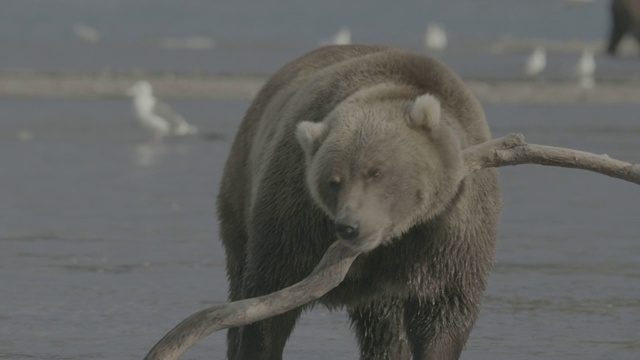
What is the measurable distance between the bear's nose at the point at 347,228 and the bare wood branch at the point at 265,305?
0.92 ft

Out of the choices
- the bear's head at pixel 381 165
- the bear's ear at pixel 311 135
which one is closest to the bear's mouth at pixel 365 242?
the bear's head at pixel 381 165

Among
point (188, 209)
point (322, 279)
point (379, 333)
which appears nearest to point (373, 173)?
point (322, 279)

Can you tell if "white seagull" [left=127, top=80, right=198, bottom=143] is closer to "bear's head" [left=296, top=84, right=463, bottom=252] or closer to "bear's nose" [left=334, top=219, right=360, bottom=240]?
"bear's head" [left=296, top=84, right=463, bottom=252]

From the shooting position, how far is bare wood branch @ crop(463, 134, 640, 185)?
5141 mm

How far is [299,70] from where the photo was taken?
6094 mm

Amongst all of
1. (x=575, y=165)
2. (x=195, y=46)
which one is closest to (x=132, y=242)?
(x=575, y=165)

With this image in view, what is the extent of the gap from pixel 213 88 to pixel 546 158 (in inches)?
629

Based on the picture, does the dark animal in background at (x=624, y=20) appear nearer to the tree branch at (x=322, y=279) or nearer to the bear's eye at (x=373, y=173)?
the tree branch at (x=322, y=279)

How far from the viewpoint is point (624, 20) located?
2983cm

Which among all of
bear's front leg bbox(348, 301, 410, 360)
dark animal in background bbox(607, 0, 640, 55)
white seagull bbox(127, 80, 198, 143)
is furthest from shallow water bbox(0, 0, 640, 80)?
bear's front leg bbox(348, 301, 410, 360)

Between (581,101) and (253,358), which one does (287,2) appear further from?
(253,358)

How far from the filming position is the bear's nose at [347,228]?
4.52 meters

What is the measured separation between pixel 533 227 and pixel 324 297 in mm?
4255

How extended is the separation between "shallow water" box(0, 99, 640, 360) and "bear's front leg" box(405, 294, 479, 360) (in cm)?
80
